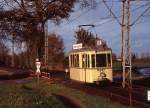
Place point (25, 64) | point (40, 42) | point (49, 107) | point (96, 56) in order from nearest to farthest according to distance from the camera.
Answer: point (49, 107) → point (96, 56) → point (40, 42) → point (25, 64)

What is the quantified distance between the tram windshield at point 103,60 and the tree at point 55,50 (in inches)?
2555

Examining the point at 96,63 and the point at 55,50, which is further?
the point at 55,50

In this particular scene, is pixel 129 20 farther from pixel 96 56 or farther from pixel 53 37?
pixel 53 37

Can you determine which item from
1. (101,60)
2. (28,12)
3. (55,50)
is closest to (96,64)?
(101,60)

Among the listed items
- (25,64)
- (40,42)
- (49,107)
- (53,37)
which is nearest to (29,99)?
(49,107)

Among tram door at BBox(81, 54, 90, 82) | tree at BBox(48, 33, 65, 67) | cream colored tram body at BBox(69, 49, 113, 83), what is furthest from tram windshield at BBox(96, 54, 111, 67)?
tree at BBox(48, 33, 65, 67)

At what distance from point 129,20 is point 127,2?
122 centimetres

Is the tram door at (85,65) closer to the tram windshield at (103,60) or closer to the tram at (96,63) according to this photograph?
the tram at (96,63)

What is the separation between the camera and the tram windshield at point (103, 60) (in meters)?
41.1

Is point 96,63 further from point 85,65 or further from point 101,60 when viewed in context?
point 85,65

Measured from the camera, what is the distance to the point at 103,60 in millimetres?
41188

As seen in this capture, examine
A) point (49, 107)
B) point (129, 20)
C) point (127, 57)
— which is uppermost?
point (129, 20)

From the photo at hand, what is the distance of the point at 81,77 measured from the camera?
4325 cm

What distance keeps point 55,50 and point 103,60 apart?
71.1 meters
